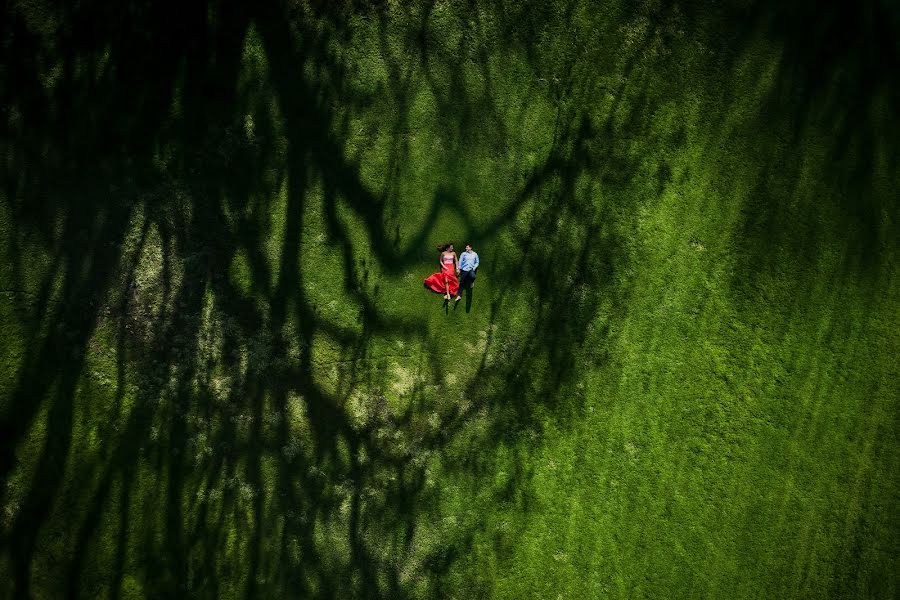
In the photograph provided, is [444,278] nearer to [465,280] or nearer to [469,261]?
[465,280]

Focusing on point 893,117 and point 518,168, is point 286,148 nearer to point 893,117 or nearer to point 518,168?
point 518,168

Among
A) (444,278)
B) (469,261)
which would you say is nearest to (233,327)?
(444,278)

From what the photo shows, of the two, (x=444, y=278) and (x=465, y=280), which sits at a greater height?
(x=444, y=278)

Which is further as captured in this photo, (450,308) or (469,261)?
(450,308)

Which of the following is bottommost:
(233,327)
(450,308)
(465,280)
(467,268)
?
(450,308)

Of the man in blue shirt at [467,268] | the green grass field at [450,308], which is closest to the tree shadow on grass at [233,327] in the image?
the green grass field at [450,308]

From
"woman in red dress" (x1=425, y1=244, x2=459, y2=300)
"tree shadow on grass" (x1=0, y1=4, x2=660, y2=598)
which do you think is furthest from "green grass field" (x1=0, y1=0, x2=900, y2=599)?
"woman in red dress" (x1=425, y1=244, x2=459, y2=300)

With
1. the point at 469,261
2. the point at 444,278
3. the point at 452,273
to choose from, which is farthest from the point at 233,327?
the point at 469,261
